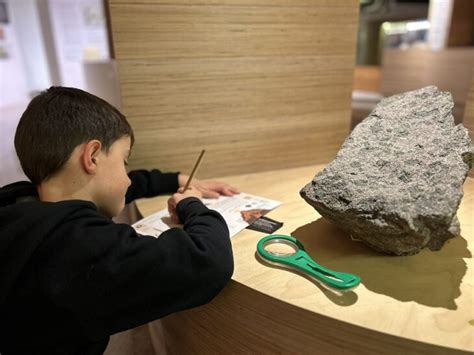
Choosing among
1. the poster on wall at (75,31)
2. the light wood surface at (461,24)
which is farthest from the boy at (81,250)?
the poster on wall at (75,31)

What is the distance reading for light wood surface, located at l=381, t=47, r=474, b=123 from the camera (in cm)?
161

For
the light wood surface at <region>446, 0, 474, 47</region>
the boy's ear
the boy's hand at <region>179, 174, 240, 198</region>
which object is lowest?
the boy's hand at <region>179, 174, 240, 198</region>

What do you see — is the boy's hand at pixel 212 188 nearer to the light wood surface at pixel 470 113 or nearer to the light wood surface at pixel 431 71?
the light wood surface at pixel 470 113

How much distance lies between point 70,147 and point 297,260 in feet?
1.27

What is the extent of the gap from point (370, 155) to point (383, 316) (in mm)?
274

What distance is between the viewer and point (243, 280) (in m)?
0.54

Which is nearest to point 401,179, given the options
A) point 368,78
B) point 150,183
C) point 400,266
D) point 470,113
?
point 400,266

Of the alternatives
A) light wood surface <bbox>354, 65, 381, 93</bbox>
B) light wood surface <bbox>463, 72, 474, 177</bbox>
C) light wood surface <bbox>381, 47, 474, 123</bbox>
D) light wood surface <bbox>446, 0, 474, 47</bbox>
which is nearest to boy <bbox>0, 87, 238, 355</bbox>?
light wood surface <bbox>463, 72, 474, 177</bbox>

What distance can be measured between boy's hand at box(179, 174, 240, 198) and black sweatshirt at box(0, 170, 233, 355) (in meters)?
0.30

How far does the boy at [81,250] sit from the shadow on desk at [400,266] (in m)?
0.17

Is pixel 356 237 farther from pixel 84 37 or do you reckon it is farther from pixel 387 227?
pixel 84 37

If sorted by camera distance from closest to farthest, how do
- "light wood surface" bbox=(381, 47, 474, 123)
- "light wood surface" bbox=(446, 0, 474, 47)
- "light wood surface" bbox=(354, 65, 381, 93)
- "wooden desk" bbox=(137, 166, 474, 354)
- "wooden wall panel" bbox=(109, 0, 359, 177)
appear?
"wooden desk" bbox=(137, 166, 474, 354) → "wooden wall panel" bbox=(109, 0, 359, 177) → "light wood surface" bbox=(381, 47, 474, 123) → "light wood surface" bbox=(446, 0, 474, 47) → "light wood surface" bbox=(354, 65, 381, 93)

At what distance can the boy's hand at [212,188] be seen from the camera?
0.86 meters

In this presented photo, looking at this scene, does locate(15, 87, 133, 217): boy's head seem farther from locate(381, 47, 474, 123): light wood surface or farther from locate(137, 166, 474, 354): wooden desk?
locate(381, 47, 474, 123): light wood surface
